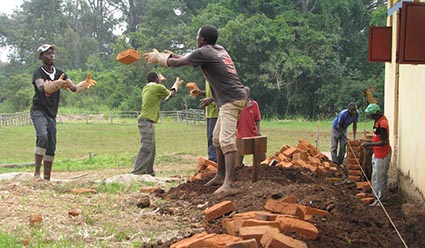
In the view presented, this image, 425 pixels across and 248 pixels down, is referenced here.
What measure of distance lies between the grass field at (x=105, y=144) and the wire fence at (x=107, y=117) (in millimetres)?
5004

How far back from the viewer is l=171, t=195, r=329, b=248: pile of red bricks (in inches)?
157

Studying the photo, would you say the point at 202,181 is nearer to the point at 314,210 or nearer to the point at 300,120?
the point at 314,210

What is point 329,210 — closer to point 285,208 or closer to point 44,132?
point 285,208

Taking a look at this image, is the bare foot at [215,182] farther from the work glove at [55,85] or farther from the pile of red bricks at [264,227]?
the work glove at [55,85]

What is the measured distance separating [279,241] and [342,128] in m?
8.74

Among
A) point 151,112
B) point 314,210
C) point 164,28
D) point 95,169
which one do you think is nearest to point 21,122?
point 164,28

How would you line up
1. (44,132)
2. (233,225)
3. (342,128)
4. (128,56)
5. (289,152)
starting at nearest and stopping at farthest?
(233,225) → (128,56) → (44,132) → (289,152) → (342,128)

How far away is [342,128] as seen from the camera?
40.6 ft

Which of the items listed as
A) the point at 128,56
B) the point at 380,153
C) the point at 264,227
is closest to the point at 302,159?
A: the point at 380,153

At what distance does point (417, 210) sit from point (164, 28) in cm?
3881

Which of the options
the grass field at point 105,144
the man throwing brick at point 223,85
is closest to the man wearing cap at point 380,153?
the man throwing brick at point 223,85

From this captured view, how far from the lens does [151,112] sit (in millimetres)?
10055

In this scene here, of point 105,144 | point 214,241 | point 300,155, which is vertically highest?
point 214,241

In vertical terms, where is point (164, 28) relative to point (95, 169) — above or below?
above
